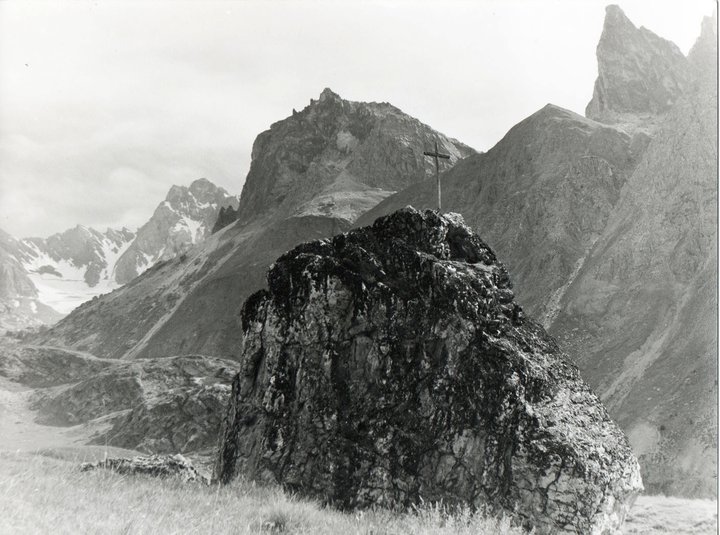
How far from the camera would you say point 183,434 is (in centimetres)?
4728

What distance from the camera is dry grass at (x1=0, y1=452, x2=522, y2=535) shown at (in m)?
5.02

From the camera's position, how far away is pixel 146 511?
591 cm

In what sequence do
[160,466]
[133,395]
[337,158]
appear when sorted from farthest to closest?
[337,158] < [133,395] < [160,466]

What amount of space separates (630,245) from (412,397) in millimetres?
46060

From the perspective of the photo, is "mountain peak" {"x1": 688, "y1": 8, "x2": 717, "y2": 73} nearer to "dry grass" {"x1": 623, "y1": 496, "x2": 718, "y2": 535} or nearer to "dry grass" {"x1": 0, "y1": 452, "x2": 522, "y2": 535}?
"dry grass" {"x1": 623, "y1": 496, "x2": 718, "y2": 535}

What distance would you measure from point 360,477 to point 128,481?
4471mm

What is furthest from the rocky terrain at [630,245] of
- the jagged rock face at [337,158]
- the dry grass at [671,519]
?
the jagged rock face at [337,158]

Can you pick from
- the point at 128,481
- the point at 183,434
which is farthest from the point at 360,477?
the point at 183,434

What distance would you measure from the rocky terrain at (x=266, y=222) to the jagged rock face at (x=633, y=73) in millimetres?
35545

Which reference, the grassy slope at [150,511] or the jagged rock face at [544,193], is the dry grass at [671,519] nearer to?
the grassy slope at [150,511]

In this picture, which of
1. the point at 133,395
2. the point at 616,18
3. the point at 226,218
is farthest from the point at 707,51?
the point at 226,218

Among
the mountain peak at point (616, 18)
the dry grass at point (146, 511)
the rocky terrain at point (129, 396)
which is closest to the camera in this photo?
the dry grass at point (146, 511)

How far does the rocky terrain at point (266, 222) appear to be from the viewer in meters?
88.6

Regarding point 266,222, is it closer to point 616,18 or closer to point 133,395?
point 133,395
